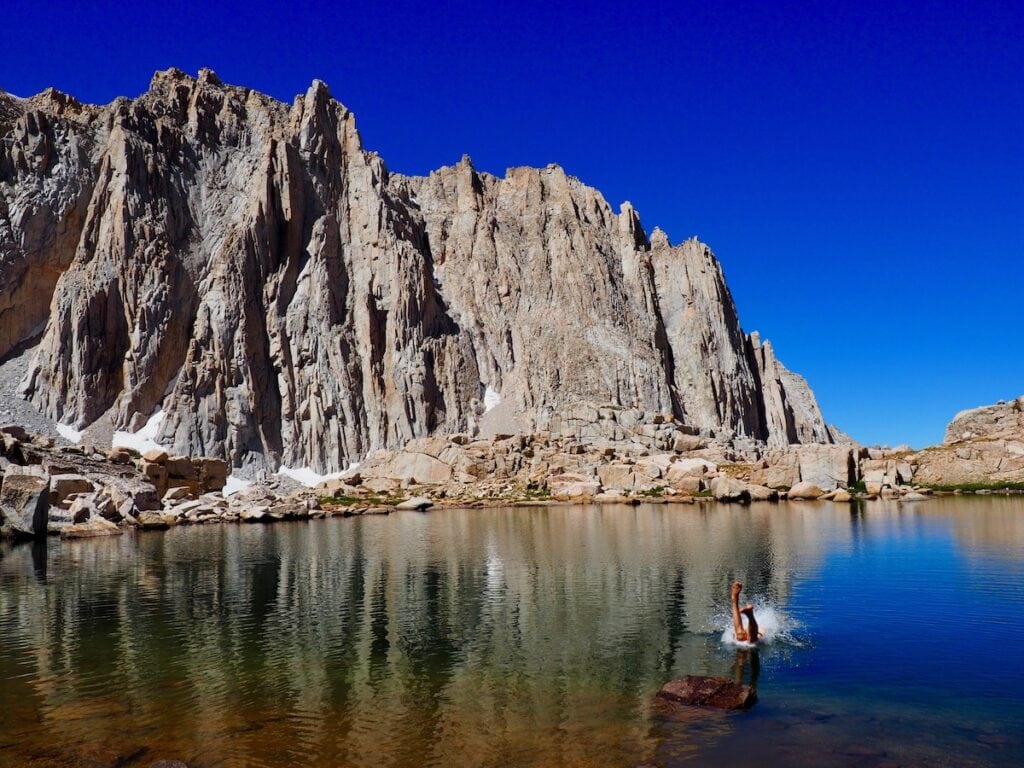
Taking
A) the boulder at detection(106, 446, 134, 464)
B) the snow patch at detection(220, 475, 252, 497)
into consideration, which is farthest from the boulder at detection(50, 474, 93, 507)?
the snow patch at detection(220, 475, 252, 497)

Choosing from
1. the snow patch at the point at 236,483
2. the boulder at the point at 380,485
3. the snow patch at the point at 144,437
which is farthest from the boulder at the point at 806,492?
the snow patch at the point at 144,437

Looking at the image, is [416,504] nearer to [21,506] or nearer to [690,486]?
[690,486]

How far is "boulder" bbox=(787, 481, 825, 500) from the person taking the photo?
79.1 meters

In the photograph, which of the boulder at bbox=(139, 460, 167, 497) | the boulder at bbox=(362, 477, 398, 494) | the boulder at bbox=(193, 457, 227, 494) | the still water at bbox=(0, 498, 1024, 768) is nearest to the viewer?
the still water at bbox=(0, 498, 1024, 768)

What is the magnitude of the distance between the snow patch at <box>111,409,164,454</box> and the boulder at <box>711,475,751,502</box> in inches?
2871

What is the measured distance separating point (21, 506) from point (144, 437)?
58476 millimetres

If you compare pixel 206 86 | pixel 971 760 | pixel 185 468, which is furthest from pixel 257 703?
pixel 206 86

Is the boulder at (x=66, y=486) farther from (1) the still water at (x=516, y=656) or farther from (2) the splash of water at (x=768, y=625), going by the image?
(2) the splash of water at (x=768, y=625)

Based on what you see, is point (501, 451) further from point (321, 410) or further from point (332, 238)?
point (332, 238)

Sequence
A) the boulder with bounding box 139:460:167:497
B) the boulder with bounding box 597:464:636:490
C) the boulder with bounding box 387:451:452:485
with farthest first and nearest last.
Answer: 1. the boulder with bounding box 387:451:452:485
2. the boulder with bounding box 597:464:636:490
3. the boulder with bounding box 139:460:167:497

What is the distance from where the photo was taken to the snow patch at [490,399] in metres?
139

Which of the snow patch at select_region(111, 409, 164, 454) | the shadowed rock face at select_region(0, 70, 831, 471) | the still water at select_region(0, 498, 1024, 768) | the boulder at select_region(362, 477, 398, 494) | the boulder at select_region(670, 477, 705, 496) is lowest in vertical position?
the still water at select_region(0, 498, 1024, 768)

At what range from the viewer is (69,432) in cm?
10450

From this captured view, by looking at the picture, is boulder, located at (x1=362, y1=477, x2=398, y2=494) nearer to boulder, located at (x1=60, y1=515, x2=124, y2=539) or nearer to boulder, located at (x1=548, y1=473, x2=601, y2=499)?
boulder, located at (x1=548, y1=473, x2=601, y2=499)
